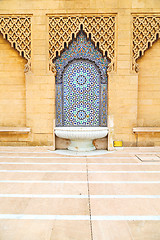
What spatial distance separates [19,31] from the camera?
4.57 m

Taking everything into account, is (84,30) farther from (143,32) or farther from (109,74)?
(143,32)

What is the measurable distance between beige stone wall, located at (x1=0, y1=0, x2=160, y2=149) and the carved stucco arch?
128mm

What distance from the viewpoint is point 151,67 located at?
15.2ft

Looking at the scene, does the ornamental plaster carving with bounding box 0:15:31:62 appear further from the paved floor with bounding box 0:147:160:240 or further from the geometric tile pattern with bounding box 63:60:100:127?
the paved floor with bounding box 0:147:160:240

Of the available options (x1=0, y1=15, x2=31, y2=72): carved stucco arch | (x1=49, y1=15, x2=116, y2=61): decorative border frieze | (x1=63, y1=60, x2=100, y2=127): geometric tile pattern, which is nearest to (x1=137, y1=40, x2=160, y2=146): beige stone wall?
(x1=49, y1=15, x2=116, y2=61): decorative border frieze

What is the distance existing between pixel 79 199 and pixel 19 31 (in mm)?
4313

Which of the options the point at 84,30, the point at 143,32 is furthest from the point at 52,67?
the point at 143,32

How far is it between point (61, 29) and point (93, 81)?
59.7 inches

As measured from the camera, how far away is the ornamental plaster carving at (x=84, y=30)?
14.8 ft

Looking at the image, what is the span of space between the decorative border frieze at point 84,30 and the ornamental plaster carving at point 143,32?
1.79 ft

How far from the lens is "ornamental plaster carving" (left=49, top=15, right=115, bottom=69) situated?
4.50m

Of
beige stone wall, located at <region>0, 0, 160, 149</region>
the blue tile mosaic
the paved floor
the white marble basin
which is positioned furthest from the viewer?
the blue tile mosaic

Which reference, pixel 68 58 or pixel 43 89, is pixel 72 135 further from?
pixel 68 58

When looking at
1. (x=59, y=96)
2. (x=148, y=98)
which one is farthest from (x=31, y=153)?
(x=148, y=98)
